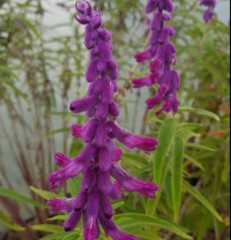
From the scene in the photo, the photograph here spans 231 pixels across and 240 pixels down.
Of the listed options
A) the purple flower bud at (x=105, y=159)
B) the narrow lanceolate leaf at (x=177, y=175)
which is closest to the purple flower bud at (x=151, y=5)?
the narrow lanceolate leaf at (x=177, y=175)

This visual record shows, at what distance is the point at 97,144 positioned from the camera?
78 cm

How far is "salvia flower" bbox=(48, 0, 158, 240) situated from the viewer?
737mm

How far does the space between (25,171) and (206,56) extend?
47.0 inches

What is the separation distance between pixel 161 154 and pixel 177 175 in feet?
0.21

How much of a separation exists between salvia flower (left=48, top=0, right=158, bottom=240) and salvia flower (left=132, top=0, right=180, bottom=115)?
46cm

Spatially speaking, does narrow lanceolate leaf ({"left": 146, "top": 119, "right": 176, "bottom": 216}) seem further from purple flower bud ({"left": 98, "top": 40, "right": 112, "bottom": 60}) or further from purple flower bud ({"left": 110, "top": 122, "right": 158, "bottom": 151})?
purple flower bud ({"left": 98, "top": 40, "right": 112, "bottom": 60})

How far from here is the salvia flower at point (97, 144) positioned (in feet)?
2.42

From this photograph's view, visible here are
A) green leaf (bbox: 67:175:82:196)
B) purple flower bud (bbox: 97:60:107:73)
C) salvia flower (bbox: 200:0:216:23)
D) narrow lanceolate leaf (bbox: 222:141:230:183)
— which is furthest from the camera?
salvia flower (bbox: 200:0:216:23)

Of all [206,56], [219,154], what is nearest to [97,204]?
[219,154]

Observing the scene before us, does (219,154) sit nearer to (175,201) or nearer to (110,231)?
(175,201)

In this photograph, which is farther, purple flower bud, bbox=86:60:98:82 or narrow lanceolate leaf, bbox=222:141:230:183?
narrow lanceolate leaf, bbox=222:141:230:183

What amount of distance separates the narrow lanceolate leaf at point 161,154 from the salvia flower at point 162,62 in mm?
54

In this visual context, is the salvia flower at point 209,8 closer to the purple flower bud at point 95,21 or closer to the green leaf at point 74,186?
the green leaf at point 74,186

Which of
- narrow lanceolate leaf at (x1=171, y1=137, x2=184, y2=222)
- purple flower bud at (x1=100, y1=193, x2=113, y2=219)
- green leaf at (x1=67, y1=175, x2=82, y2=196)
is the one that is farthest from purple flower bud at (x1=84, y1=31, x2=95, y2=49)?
narrow lanceolate leaf at (x1=171, y1=137, x2=184, y2=222)
